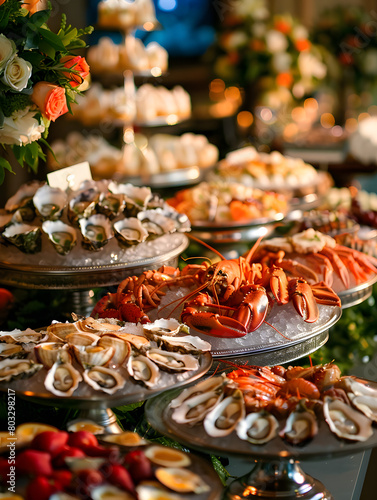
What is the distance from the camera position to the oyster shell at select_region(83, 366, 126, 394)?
1171 mm

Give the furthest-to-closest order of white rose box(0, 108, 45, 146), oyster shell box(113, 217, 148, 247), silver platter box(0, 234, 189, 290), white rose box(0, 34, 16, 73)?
oyster shell box(113, 217, 148, 247), silver platter box(0, 234, 189, 290), white rose box(0, 108, 45, 146), white rose box(0, 34, 16, 73)

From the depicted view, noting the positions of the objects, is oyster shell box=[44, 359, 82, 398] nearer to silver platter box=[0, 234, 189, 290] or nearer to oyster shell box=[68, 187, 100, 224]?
silver platter box=[0, 234, 189, 290]

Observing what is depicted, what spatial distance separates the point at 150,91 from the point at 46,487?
3224mm

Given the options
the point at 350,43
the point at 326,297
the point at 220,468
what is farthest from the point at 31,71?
the point at 350,43

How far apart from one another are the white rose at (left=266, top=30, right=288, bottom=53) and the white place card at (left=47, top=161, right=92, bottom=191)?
297 centimetres

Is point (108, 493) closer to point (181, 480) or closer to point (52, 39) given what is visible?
point (181, 480)

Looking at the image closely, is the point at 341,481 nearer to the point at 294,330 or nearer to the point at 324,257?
the point at 294,330

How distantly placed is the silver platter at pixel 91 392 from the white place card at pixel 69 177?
3.07ft

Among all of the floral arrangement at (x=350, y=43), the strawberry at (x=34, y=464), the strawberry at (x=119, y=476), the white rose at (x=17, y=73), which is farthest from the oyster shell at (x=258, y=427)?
the floral arrangement at (x=350, y=43)

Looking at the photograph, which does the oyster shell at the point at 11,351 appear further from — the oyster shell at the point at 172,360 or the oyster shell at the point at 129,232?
the oyster shell at the point at 129,232

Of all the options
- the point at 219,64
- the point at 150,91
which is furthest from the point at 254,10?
the point at 150,91

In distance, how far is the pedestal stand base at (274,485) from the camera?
4.10 ft

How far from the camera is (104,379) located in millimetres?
1204

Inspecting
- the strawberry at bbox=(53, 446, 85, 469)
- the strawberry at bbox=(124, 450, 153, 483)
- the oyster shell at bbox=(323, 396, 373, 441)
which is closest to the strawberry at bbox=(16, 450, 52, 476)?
the strawberry at bbox=(53, 446, 85, 469)
